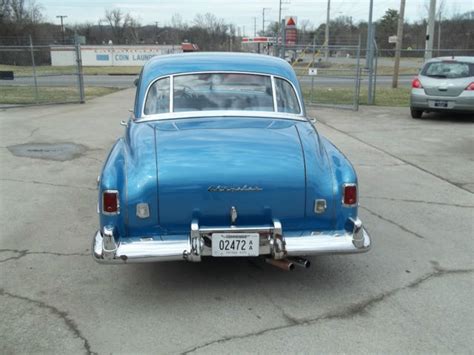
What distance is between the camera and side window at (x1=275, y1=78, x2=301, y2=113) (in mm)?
5059

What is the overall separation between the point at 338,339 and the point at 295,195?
1034 mm

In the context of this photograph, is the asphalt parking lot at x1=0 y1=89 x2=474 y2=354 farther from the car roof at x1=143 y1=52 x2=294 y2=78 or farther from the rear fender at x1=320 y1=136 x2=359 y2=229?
the car roof at x1=143 y1=52 x2=294 y2=78

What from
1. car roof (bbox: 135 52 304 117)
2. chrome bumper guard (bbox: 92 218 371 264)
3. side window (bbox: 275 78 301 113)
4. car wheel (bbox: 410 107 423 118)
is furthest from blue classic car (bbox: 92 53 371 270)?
car wheel (bbox: 410 107 423 118)

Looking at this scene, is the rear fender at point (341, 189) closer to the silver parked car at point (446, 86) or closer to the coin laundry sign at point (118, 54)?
the silver parked car at point (446, 86)

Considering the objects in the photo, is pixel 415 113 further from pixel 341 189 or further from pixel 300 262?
pixel 300 262

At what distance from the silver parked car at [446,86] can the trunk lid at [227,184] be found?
397 inches

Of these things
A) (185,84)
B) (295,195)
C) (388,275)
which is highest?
(185,84)

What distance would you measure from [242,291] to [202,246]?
64 cm

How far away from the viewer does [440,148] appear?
32.4 feet

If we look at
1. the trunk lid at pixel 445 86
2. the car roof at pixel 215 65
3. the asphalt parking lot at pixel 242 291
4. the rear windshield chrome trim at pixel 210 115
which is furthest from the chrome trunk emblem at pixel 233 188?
the trunk lid at pixel 445 86

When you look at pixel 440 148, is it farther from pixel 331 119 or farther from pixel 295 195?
pixel 295 195

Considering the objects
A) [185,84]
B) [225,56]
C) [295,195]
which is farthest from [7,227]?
[295,195]

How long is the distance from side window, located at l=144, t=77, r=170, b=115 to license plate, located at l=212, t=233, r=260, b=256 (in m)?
1.70

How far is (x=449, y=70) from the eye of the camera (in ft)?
42.6
